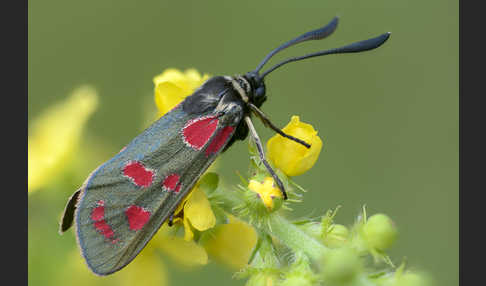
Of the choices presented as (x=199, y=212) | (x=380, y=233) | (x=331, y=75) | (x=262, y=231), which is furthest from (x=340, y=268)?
(x=331, y=75)

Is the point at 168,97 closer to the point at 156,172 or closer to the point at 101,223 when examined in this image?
the point at 156,172

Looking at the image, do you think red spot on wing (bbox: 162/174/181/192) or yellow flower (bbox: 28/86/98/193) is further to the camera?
yellow flower (bbox: 28/86/98/193)

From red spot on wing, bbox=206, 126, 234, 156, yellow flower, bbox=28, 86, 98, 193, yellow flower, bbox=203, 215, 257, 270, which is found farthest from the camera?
yellow flower, bbox=28, 86, 98, 193

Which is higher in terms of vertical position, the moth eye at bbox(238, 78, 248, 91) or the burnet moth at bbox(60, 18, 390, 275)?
the moth eye at bbox(238, 78, 248, 91)

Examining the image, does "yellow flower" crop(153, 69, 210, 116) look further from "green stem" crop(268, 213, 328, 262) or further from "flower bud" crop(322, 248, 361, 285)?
"flower bud" crop(322, 248, 361, 285)

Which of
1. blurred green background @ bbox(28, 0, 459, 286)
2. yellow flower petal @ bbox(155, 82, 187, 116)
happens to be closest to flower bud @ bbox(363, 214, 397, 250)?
yellow flower petal @ bbox(155, 82, 187, 116)

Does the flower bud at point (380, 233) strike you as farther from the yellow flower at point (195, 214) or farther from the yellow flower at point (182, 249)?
the yellow flower at point (182, 249)

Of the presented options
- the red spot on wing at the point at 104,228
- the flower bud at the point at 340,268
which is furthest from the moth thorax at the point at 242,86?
the flower bud at the point at 340,268
